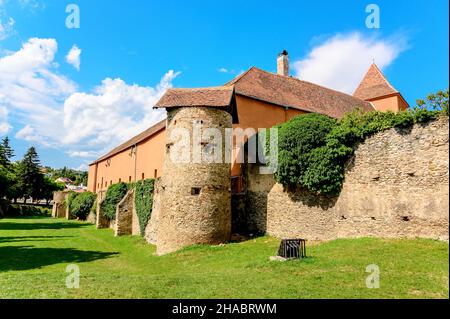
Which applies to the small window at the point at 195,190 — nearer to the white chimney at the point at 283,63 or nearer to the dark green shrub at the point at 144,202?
the dark green shrub at the point at 144,202

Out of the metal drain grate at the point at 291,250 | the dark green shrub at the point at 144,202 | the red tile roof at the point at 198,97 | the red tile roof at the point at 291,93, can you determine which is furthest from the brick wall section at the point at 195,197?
the red tile roof at the point at 291,93

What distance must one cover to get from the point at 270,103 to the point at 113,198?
51.4ft

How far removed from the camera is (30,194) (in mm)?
58531

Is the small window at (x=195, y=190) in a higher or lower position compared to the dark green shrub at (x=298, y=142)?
lower

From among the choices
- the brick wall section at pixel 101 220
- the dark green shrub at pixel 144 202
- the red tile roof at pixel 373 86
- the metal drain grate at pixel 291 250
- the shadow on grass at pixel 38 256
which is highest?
the red tile roof at pixel 373 86

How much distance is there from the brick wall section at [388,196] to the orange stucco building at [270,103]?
6015mm

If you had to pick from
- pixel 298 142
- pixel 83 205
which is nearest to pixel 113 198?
pixel 83 205

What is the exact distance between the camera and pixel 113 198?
27391 mm

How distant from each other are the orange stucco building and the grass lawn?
8.12m

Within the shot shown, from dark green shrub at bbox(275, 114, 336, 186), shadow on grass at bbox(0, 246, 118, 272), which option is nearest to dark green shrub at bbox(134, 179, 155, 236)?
shadow on grass at bbox(0, 246, 118, 272)

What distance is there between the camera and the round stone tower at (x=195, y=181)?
1519cm
